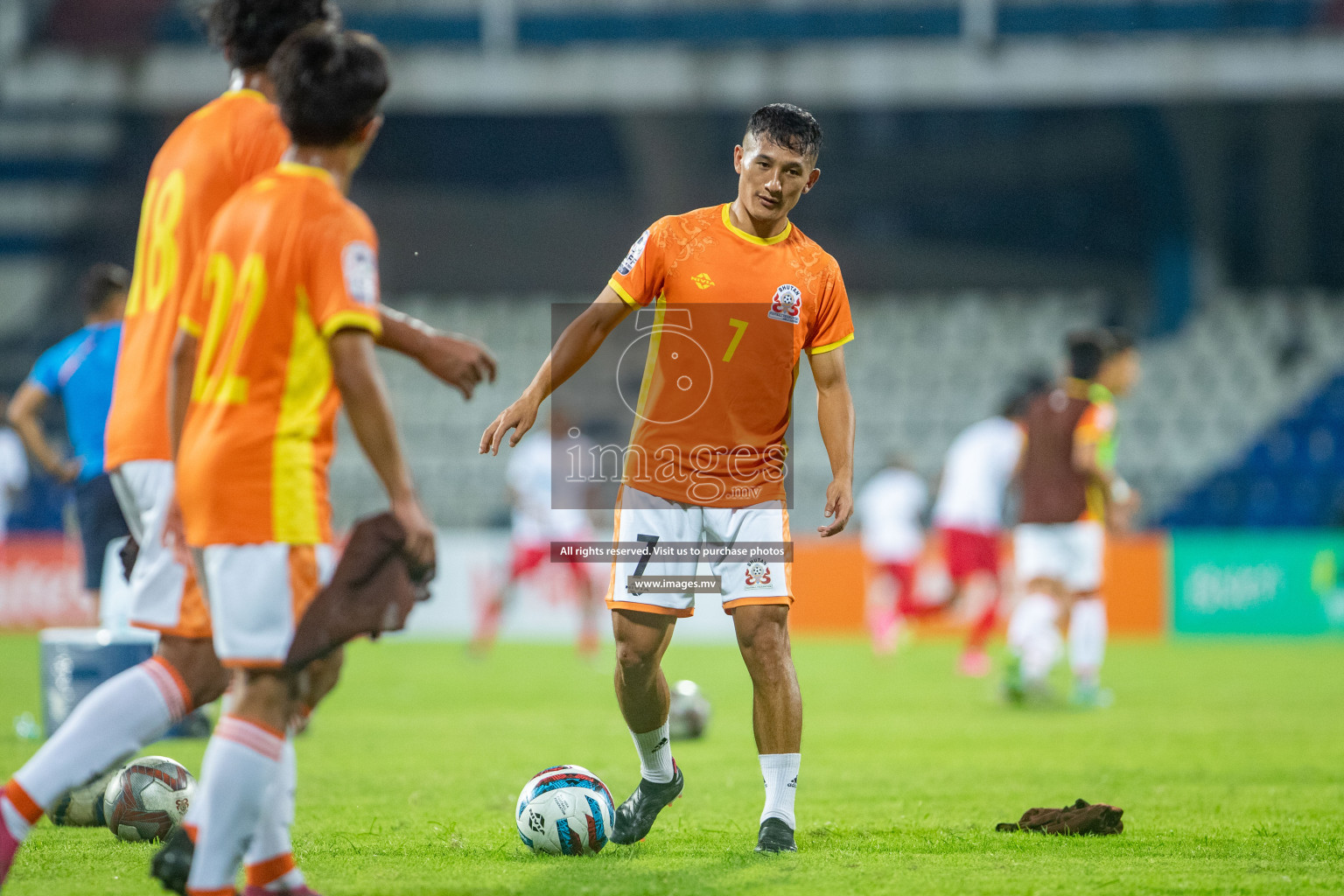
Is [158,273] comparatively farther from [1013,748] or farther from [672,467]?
[1013,748]

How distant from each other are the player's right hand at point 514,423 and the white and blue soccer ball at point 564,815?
45.3 inches

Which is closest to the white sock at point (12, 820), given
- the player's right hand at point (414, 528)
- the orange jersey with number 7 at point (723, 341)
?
the player's right hand at point (414, 528)

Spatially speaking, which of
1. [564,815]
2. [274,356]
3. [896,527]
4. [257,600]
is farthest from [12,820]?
[896,527]

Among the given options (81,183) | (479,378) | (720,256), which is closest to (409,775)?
(720,256)

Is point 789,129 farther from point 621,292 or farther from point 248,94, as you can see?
point 248,94

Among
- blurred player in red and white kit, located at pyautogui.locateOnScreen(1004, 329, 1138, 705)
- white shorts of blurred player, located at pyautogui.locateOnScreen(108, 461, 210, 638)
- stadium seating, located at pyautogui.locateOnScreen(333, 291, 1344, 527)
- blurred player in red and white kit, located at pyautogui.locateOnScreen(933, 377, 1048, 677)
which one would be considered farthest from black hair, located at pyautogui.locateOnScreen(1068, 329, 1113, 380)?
stadium seating, located at pyautogui.locateOnScreen(333, 291, 1344, 527)

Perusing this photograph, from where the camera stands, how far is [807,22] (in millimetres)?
21375

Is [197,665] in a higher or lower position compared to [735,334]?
lower

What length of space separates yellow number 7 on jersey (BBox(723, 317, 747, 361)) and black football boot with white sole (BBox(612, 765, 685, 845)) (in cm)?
143

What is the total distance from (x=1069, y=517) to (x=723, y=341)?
574cm

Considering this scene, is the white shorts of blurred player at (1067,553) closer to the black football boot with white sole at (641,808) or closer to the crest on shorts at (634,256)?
the black football boot with white sole at (641,808)

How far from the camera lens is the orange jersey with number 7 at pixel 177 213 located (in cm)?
377

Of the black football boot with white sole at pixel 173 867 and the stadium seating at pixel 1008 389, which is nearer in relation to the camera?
the black football boot with white sole at pixel 173 867

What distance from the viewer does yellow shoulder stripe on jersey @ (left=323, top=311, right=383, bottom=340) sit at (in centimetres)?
319
